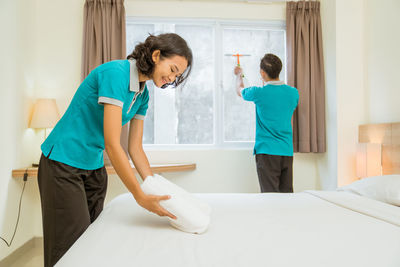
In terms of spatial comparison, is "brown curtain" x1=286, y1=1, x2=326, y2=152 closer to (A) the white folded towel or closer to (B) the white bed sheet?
(B) the white bed sheet

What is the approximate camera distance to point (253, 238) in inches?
43.8

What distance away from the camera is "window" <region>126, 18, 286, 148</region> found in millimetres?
3131

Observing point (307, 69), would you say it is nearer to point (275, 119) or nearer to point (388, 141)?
point (275, 119)

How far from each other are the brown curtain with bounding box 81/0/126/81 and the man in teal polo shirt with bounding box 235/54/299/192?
1309 mm

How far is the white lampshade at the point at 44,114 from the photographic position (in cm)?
259

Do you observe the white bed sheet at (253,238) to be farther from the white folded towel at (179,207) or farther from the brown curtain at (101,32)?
the brown curtain at (101,32)

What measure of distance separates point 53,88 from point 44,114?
383 mm

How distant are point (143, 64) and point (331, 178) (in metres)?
2.29

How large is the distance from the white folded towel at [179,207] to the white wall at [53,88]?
5.43 feet

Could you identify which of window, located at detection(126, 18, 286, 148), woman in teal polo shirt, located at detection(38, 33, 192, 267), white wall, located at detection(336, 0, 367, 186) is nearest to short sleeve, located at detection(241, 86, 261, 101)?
window, located at detection(126, 18, 286, 148)

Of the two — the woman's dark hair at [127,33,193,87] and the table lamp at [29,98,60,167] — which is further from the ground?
the woman's dark hair at [127,33,193,87]

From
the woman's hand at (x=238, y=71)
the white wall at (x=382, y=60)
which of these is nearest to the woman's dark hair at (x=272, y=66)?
the woman's hand at (x=238, y=71)

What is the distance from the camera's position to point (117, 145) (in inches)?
45.5

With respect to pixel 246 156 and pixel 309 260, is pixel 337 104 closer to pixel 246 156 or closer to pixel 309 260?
pixel 246 156
